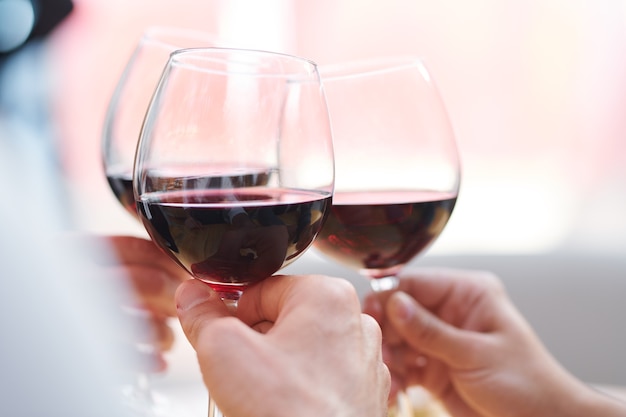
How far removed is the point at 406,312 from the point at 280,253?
0.42 m

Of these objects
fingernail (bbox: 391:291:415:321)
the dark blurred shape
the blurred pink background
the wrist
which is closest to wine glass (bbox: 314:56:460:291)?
fingernail (bbox: 391:291:415:321)

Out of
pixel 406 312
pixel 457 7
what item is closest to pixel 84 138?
pixel 457 7

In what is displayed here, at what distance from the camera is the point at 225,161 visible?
1.97 ft

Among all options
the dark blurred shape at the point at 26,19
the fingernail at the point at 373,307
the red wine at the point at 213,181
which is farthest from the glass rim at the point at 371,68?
the dark blurred shape at the point at 26,19

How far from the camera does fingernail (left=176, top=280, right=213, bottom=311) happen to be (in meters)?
0.59

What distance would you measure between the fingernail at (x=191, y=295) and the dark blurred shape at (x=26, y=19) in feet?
7.42

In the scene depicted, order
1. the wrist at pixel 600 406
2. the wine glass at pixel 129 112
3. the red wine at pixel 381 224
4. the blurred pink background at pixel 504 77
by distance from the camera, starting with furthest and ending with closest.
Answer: the blurred pink background at pixel 504 77
the wrist at pixel 600 406
the wine glass at pixel 129 112
the red wine at pixel 381 224

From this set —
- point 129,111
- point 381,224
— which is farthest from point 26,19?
point 381,224

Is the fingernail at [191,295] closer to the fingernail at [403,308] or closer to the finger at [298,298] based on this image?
the finger at [298,298]

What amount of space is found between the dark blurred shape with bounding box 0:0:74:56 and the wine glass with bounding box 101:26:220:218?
186 cm

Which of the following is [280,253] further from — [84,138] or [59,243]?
[84,138]

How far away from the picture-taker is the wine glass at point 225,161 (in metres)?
0.58

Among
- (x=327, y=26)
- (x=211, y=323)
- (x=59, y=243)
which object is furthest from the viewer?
(x=327, y=26)

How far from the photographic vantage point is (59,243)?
1.11 meters
